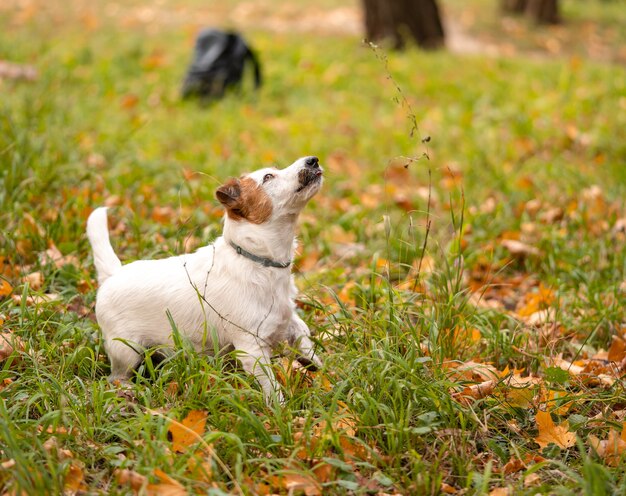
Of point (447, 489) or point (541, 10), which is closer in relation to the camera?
point (447, 489)

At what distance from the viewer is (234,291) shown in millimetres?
3129

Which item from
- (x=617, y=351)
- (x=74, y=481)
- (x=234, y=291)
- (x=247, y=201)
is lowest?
(x=617, y=351)

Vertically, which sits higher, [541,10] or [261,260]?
[261,260]

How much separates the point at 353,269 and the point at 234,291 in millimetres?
1603

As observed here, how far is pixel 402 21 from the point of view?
11.0 meters

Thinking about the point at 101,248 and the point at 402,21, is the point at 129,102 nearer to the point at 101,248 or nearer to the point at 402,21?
the point at 402,21

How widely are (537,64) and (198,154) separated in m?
4.97

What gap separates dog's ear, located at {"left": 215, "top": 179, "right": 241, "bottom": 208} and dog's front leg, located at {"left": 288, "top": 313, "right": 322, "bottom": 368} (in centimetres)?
55

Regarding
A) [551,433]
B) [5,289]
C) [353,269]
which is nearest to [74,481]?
[5,289]

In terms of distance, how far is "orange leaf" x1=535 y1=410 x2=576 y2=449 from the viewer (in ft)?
9.22

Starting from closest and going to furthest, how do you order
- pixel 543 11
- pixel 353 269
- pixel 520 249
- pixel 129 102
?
pixel 353 269 → pixel 520 249 → pixel 129 102 → pixel 543 11

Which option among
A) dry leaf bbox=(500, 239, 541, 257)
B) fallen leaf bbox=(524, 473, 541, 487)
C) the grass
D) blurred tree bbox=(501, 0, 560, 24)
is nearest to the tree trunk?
blurred tree bbox=(501, 0, 560, 24)

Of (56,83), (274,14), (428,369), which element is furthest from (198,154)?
(274,14)

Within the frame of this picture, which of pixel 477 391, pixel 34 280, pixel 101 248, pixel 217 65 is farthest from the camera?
pixel 217 65
